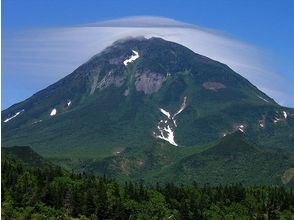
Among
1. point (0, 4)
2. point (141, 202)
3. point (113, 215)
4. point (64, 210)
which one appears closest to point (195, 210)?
point (141, 202)

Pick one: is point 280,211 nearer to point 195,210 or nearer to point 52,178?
point 195,210

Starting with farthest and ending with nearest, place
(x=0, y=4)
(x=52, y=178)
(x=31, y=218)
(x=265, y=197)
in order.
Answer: (x=265, y=197) < (x=52, y=178) < (x=31, y=218) < (x=0, y=4)

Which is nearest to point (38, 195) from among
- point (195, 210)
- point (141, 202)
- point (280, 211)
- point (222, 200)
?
point (141, 202)

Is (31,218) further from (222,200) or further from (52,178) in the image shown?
(222,200)

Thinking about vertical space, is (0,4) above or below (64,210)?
above

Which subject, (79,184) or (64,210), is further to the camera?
(79,184)

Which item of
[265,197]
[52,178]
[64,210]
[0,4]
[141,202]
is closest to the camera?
[0,4]
